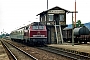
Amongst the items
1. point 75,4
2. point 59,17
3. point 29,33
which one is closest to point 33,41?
point 29,33

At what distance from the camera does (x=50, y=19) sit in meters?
40.2

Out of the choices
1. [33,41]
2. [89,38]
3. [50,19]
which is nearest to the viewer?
[33,41]

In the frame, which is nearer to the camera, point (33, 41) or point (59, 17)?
point (33, 41)

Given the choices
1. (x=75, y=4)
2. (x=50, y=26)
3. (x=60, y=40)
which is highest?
(x=75, y=4)

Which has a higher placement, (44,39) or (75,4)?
(75,4)

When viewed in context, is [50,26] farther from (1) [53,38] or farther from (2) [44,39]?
(2) [44,39]

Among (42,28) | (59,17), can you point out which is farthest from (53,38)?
(42,28)

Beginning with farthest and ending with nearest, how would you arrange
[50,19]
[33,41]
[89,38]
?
[50,19], [89,38], [33,41]

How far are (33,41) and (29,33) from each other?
1146 millimetres

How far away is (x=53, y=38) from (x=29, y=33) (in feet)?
34.6

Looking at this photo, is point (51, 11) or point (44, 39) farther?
point (51, 11)

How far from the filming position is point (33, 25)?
98.7 feet

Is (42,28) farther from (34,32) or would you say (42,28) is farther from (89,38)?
(89,38)

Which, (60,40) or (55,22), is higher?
(55,22)
